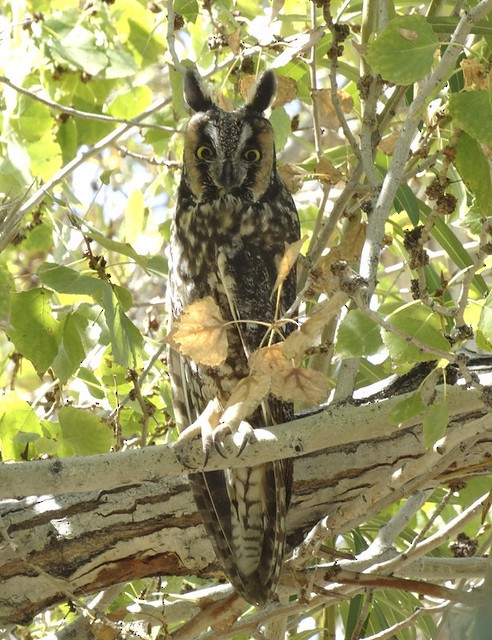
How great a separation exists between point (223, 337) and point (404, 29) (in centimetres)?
66

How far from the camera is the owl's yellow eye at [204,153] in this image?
2.78 m

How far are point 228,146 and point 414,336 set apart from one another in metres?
1.17

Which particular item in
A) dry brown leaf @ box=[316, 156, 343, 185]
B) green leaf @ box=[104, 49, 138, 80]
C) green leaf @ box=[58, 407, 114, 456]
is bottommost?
green leaf @ box=[58, 407, 114, 456]

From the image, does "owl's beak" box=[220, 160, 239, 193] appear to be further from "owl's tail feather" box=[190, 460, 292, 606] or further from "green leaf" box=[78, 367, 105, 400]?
"owl's tail feather" box=[190, 460, 292, 606]

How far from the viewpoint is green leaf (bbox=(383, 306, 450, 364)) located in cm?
175

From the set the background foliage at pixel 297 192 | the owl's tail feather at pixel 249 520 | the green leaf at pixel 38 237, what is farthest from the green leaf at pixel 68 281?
the green leaf at pixel 38 237

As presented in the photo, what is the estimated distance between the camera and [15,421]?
8.16ft

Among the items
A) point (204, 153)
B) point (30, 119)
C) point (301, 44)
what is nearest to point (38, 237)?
point (30, 119)

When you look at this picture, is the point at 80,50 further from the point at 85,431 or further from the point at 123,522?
the point at 123,522

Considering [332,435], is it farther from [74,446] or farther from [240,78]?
[240,78]

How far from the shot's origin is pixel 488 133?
1725 mm

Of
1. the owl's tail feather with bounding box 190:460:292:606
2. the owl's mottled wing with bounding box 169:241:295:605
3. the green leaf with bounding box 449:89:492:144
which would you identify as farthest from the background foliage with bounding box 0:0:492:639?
the owl's tail feather with bounding box 190:460:292:606

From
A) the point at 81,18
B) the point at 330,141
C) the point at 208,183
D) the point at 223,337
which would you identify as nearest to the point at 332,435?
the point at 223,337

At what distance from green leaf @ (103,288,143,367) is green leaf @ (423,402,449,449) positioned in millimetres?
820
